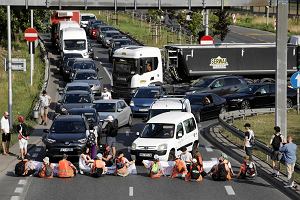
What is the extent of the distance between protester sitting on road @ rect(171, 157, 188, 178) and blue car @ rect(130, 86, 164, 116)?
52.7 ft

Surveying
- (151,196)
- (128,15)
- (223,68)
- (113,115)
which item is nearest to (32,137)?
(113,115)

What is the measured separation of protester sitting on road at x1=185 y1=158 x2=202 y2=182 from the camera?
26000mm

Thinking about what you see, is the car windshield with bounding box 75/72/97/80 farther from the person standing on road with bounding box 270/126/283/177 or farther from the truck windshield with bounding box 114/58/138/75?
the person standing on road with bounding box 270/126/283/177

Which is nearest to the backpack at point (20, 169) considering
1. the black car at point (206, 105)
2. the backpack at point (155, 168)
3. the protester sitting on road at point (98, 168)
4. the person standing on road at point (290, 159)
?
the protester sitting on road at point (98, 168)

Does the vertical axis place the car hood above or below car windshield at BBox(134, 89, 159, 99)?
below

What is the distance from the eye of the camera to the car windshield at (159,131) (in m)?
29.9

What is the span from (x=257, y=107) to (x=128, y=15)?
65.9 metres

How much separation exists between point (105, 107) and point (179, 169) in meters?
13.2

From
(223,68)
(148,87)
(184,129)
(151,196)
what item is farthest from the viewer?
(223,68)

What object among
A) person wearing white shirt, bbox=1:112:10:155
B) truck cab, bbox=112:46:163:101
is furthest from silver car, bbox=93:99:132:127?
truck cab, bbox=112:46:163:101

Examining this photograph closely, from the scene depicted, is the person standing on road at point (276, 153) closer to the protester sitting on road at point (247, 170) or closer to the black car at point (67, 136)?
the protester sitting on road at point (247, 170)

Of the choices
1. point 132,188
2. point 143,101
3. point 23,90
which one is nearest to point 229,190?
point 132,188

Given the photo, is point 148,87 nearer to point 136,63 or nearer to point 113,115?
point 136,63

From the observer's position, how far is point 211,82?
1845 inches
